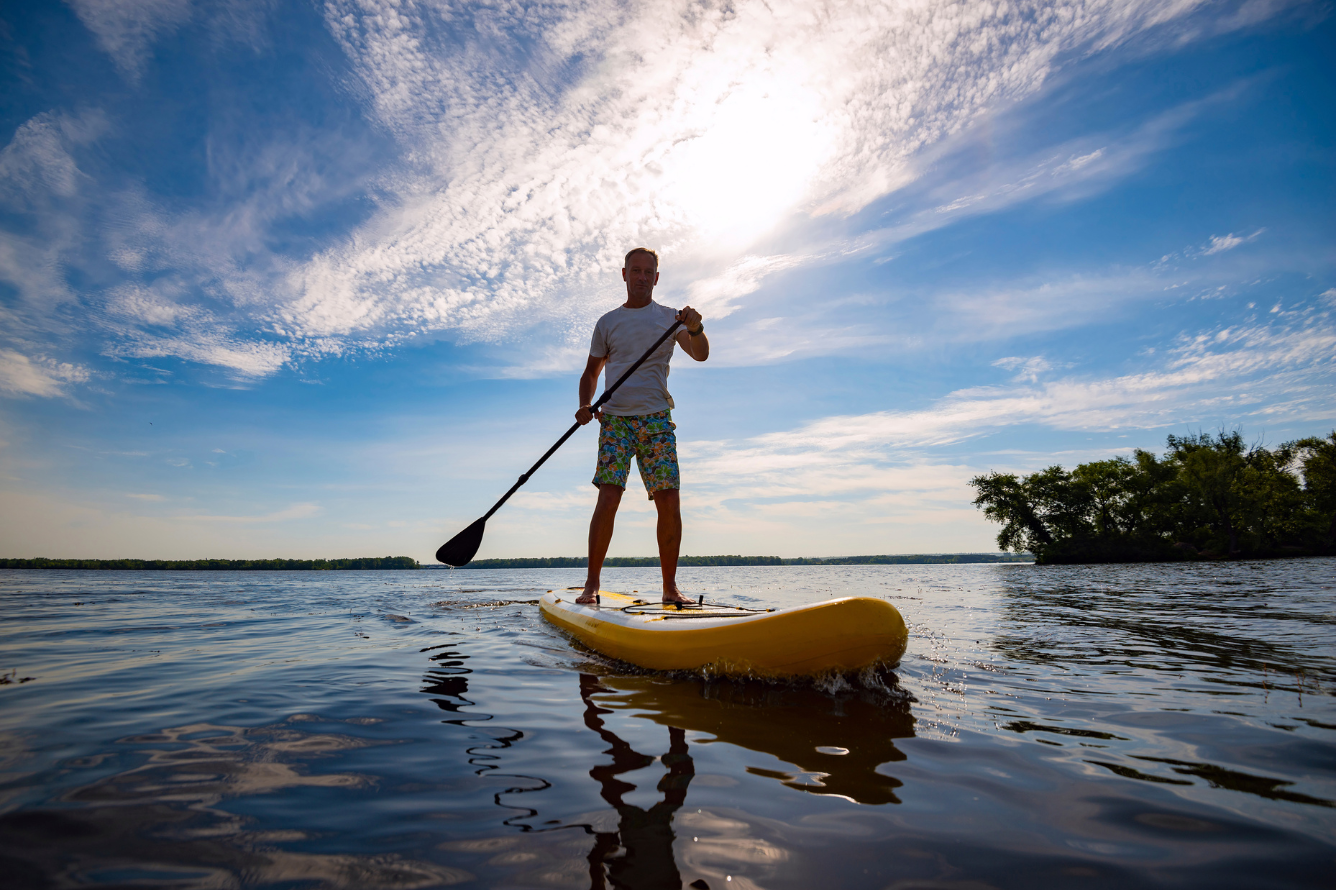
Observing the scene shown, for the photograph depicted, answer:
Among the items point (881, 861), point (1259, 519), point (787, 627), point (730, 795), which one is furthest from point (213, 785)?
point (1259, 519)

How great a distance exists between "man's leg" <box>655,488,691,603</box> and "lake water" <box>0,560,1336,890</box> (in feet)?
3.83

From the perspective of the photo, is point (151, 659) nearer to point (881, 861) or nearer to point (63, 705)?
point (63, 705)

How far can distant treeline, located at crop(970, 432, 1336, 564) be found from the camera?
39.9 metres

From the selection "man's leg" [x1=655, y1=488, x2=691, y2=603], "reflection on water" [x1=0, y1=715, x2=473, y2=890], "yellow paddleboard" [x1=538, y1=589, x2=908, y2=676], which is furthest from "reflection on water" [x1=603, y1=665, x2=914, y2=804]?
"man's leg" [x1=655, y1=488, x2=691, y2=603]

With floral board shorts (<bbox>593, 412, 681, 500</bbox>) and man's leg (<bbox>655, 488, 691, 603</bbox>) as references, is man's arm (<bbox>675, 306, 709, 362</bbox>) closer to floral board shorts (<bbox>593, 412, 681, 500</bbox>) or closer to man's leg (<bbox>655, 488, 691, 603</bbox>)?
floral board shorts (<bbox>593, 412, 681, 500</bbox>)

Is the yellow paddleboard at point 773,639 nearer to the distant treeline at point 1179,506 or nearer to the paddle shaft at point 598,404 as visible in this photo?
the paddle shaft at point 598,404

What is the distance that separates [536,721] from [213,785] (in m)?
1.22

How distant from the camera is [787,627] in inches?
126

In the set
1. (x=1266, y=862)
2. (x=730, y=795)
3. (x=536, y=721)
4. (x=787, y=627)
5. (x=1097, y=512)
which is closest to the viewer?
(x=1266, y=862)

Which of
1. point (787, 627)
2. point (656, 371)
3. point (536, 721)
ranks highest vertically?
point (656, 371)

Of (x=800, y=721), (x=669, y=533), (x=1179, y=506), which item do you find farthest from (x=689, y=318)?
(x=1179, y=506)

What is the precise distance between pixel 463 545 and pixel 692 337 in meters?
3.73

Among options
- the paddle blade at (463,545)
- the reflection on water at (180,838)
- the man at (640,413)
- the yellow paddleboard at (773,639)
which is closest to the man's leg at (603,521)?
the man at (640,413)

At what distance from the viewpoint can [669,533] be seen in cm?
514
